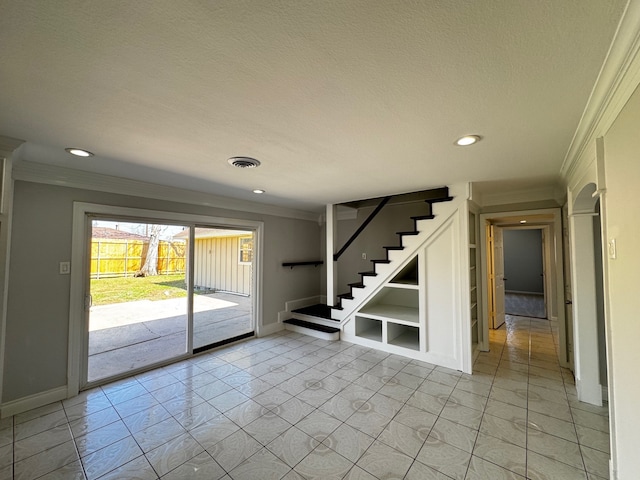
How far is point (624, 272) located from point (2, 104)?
338 cm

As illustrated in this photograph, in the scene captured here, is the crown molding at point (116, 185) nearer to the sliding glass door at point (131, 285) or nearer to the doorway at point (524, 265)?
the sliding glass door at point (131, 285)

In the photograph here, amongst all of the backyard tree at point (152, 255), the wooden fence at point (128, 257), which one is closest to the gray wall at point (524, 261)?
the wooden fence at point (128, 257)

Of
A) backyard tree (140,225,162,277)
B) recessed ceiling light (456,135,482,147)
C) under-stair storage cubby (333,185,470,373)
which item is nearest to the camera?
recessed ceiling light (456,135,482,147)

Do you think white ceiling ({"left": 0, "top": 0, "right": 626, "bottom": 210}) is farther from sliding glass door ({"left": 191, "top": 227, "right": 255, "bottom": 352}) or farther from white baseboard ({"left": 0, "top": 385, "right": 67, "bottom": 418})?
sliding glass door ({"left": 191, "top": 227, "right": 255, "bottom": 352})

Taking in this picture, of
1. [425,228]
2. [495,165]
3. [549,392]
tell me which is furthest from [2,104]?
[549,392]

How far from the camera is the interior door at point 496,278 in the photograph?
4.91 m

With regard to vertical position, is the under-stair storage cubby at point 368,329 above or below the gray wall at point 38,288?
below

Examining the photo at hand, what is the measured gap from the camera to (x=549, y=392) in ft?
8.75

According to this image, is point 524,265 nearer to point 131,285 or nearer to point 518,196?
point 518,196

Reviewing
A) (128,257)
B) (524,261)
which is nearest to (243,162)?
(128,257)

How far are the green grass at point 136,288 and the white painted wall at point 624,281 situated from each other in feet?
13.9

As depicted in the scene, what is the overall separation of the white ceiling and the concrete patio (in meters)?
2.62

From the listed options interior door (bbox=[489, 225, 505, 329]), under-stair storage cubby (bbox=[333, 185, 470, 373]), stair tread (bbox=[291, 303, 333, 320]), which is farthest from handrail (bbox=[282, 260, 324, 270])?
interior door (bbox=[489, 225, 505, 329])

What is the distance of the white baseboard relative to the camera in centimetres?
232
